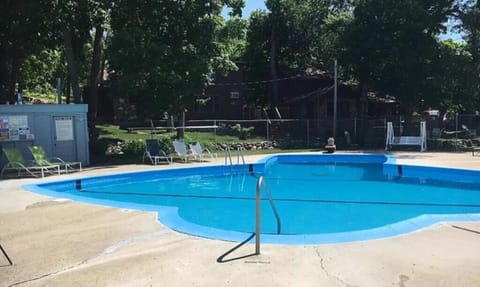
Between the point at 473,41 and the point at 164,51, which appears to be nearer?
the point at 164,51

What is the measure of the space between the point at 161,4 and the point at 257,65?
17.7 meters

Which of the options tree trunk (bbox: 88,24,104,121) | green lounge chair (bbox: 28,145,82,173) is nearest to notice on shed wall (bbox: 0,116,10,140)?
green lounge chair (bbox: 28,145,82,173)

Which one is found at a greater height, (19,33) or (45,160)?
(19,33)

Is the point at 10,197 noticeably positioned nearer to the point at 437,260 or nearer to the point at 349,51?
the point at 437,260

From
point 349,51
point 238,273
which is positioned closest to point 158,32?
point 349,51

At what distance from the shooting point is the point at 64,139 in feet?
53.1

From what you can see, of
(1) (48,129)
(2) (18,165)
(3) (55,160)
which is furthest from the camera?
(3) (55,160)

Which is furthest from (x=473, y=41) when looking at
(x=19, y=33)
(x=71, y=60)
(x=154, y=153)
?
(x=19, y=33)

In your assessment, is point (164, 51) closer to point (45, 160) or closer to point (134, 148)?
A: point (134, 148)

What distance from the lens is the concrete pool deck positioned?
15.8 ft

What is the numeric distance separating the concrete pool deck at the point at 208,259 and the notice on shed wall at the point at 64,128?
902 cm

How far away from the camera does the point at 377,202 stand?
454 inches

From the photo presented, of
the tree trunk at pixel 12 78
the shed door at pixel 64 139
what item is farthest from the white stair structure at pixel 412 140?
the tree trunk at pixel 12 78

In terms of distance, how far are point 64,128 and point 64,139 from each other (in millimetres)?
387
